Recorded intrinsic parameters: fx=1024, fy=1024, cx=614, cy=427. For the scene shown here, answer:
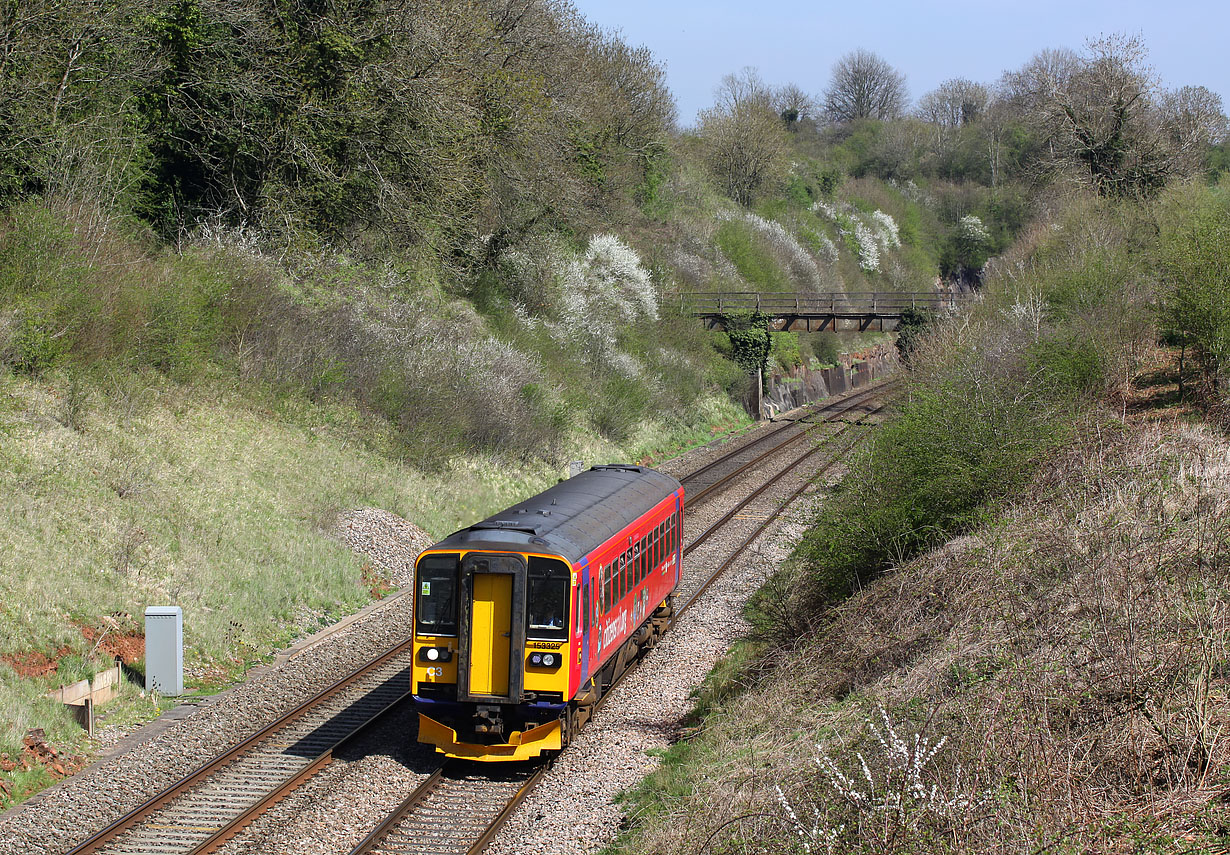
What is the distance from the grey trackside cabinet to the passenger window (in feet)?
16.1

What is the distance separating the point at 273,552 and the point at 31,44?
11.4 m

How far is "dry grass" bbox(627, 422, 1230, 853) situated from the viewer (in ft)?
20.2

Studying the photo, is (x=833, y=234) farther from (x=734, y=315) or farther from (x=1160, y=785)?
(x=1160, y=785)

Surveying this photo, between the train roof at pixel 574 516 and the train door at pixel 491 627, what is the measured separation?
8.4 inches

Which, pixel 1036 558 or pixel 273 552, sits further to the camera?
pixel 273 552

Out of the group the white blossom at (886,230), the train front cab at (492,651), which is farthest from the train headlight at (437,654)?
the white blossom at (886,230)

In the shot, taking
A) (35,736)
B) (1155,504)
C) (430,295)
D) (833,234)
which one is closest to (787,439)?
(430,295)

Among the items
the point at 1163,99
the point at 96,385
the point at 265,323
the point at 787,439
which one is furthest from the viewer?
the point at 1163,99

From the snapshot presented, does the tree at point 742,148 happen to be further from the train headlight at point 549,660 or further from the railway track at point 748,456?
the train headlight at point 549,660

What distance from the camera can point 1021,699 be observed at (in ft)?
24.5

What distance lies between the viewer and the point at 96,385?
714 inches

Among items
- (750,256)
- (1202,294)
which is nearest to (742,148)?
(750,256)

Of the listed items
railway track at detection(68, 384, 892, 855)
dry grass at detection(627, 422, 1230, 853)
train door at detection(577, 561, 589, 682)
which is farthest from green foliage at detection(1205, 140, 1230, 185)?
railway track at detection(68, 384, 892, 855)

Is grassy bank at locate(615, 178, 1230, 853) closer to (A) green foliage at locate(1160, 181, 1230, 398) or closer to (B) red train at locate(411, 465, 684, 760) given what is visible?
(B) red train at locate(411, 465, 684, 760)
